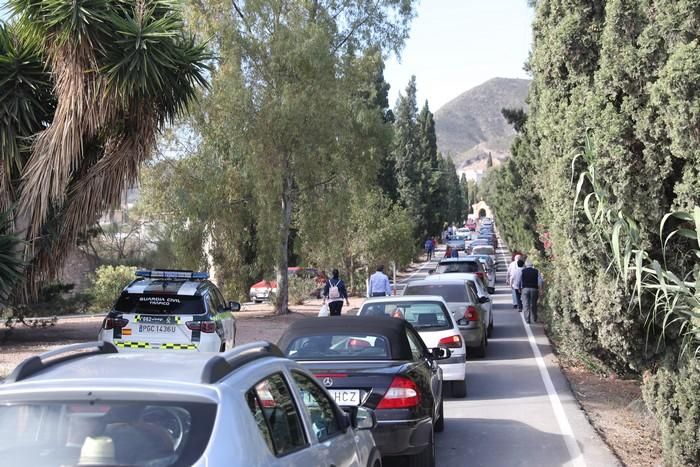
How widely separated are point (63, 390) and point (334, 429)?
206 cm

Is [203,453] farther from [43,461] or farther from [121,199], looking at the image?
[121,199]

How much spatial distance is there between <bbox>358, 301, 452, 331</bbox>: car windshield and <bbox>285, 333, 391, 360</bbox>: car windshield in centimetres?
440

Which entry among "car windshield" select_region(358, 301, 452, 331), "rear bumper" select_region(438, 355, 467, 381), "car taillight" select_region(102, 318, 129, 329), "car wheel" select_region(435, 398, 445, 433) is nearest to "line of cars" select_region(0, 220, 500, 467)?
"car wheel" select_region(435, 398, 445, 433)

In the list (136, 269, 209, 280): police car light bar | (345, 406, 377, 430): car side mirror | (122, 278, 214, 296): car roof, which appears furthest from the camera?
(136, 269, 209, 280): police car light bar

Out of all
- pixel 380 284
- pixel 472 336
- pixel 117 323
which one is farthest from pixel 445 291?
pixel 117 323

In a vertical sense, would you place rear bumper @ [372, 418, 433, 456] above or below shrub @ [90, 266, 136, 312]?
below

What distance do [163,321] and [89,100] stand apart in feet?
17.5

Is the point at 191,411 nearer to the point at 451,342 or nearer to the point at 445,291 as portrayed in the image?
the point at 451,342

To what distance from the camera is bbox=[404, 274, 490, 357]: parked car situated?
1764cm

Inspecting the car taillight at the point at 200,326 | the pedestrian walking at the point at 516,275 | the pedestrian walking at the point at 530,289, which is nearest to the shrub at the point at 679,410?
the car taillight at the point at 200,326

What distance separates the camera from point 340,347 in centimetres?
948

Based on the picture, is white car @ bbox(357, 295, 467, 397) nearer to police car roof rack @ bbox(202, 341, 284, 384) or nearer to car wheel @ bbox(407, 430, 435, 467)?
car wheel @ bbox(407, 430, 435, 467)

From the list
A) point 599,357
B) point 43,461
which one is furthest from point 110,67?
point 43,461

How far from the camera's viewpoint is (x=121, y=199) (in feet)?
63.4
